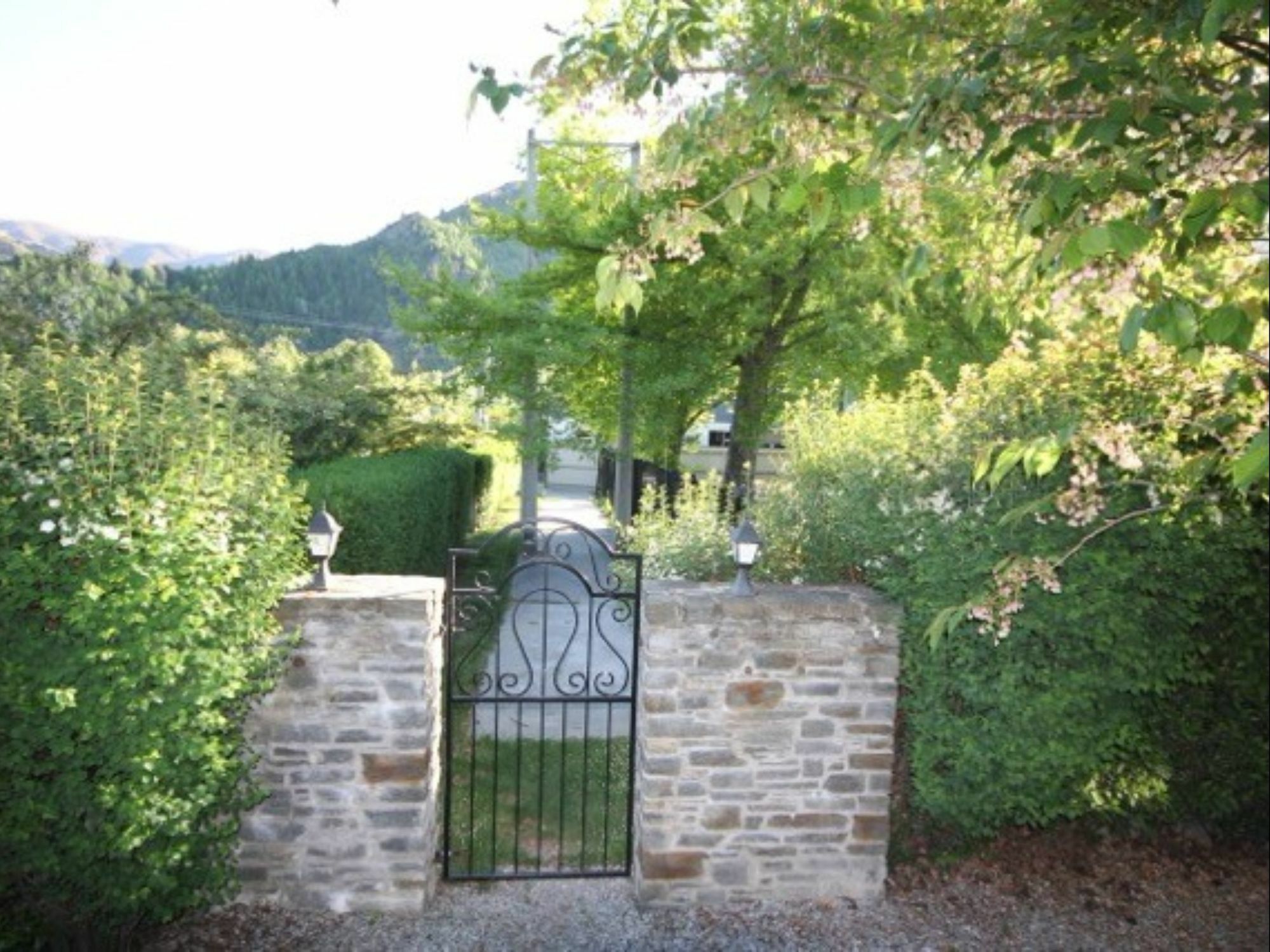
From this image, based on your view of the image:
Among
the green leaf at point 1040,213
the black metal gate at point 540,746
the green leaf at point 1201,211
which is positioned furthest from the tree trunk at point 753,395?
the green leaf at point 1201,211

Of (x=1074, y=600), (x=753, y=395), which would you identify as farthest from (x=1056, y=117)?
(x=753, y=395)

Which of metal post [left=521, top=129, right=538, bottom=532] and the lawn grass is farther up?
metal post [left=521, top=129, right=538, bottom=532]

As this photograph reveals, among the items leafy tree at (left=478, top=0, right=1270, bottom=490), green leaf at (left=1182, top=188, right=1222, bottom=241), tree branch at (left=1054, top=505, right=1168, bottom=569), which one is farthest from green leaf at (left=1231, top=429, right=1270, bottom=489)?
tree branch at (left=1054, top=505, right=1168, bottom=569)

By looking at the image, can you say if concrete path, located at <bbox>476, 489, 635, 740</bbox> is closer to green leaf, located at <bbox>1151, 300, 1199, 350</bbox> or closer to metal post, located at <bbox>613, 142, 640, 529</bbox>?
green leaf, located at <bbox>1151, 300, 1199, 350</bbox>

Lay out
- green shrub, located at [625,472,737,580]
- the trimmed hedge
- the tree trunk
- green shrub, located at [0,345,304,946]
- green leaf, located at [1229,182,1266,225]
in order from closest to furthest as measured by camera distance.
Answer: green leaf, located at [1229,182,1266,225] → green shrub, located at [0,345,304,946] → green shrub, located at [625,472,737,580] → the trimmed hedge → the tree trunk

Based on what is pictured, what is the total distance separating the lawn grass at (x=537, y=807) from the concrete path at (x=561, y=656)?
0.62ft

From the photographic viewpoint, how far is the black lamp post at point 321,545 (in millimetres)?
4059

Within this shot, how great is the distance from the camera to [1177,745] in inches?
181

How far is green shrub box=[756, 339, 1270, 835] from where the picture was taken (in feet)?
12.9

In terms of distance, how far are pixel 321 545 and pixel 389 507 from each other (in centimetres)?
381

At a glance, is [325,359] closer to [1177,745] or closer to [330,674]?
[330,674]

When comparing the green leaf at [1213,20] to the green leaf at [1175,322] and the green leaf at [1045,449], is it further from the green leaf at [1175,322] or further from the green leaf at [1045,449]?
the green leaf at [1045,449]

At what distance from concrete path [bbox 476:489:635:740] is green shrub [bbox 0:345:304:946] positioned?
1225mm

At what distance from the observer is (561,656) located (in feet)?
20.5
